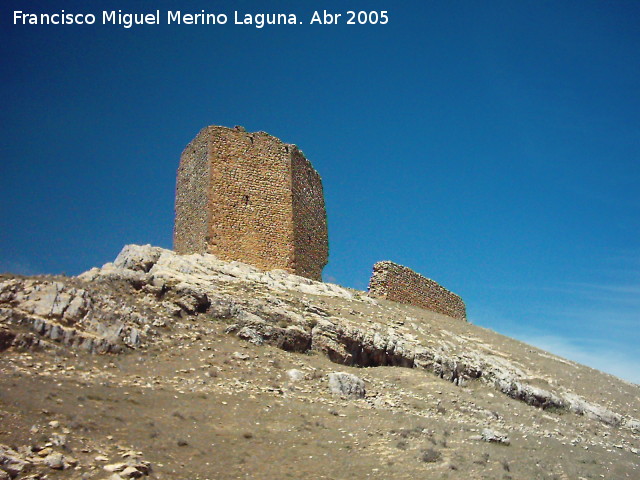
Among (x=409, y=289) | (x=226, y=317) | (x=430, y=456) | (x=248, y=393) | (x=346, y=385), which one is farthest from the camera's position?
(x=409, y=289)

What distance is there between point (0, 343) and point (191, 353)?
3.62m

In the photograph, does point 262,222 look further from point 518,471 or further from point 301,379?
point 518,471

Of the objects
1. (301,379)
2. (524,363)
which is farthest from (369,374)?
(524,363)

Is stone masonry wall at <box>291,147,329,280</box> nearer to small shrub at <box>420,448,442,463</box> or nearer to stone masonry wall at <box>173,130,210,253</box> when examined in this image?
stone masonry wall at <box>173,130,210,253</box>

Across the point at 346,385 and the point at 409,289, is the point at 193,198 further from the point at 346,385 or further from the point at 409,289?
the point at 409,289

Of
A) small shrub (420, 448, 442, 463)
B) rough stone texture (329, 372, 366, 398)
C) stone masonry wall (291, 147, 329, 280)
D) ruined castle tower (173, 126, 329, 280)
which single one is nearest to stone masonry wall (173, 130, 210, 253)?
ruined castle tower (173, 126, 329, 280)

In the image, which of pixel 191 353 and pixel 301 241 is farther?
pixel 301 241

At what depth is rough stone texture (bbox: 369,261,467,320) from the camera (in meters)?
24.4

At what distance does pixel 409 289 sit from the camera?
2591 centimetres

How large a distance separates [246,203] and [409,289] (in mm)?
10300

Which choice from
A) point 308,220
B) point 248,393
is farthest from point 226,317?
point 308,220

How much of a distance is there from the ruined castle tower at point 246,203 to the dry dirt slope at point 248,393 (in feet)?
5.09

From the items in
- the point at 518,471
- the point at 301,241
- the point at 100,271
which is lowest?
the point at 518,471

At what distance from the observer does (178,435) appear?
27.4 feet
